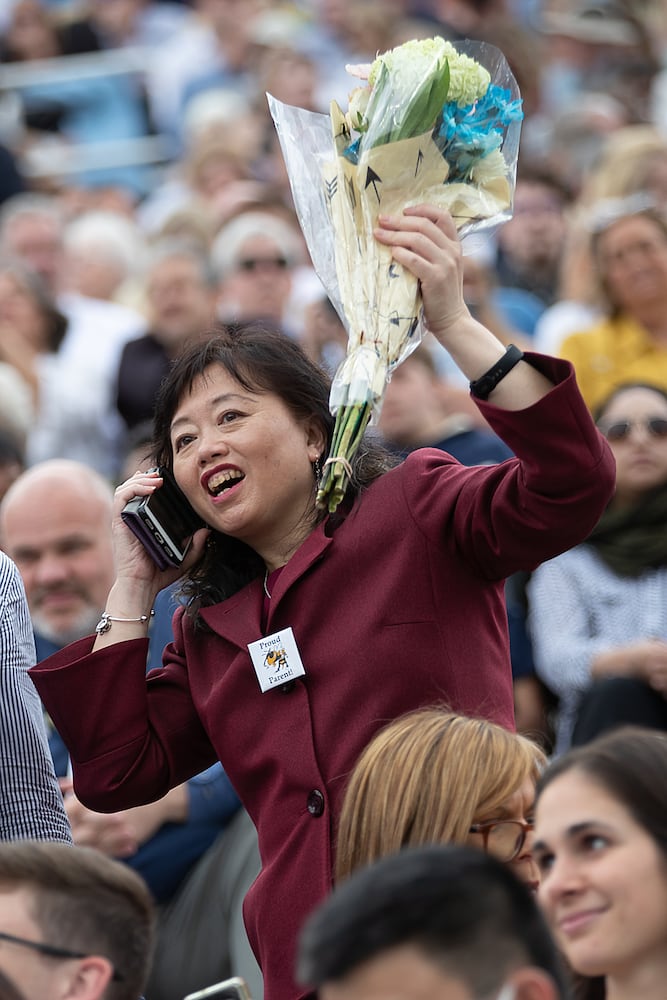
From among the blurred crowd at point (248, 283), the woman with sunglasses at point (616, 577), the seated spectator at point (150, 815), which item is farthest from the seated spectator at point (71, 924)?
the woman with sunglasses at point (616, 577)

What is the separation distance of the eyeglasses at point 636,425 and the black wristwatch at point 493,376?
2679 millimetres

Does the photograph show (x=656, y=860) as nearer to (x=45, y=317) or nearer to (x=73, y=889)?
(x=73, y=889)

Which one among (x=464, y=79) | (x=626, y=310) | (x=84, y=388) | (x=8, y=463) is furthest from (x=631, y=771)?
(x=84, y=388)

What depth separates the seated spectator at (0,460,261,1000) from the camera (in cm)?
479

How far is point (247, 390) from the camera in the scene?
353cm

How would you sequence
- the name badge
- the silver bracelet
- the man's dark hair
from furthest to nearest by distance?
the silver bracelet < the name badge < the man's dark hair

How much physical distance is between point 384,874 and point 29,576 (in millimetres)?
3361

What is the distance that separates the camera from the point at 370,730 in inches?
130

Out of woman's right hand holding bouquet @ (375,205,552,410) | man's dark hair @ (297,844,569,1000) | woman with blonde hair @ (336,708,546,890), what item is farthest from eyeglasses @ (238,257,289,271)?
man's dark hair @ (297,844,569,1000)

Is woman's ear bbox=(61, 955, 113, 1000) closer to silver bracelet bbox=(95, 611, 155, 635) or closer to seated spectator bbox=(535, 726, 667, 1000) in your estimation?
seated spectator bbox=(535, 726, 667, 1000)

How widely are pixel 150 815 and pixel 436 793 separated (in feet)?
6.77

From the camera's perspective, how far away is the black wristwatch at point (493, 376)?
10.4 feet

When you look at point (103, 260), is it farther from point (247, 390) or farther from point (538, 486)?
point (538, 486)

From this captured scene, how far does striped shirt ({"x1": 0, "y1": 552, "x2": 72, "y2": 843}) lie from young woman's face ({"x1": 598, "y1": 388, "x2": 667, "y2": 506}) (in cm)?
275
